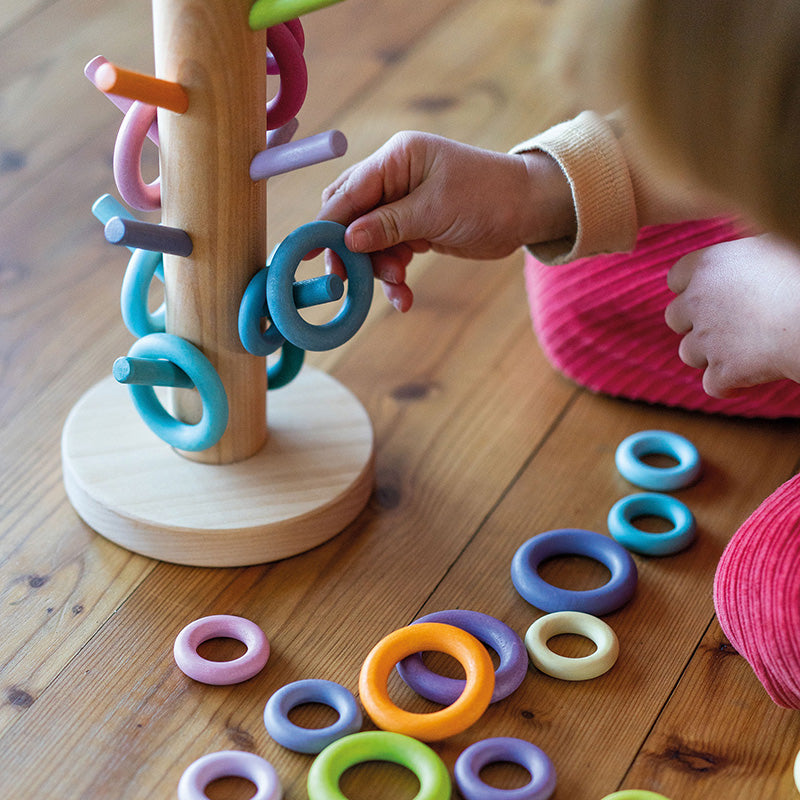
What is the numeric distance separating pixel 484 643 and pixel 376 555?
5.0 inches

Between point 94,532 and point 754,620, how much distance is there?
509 millimetres

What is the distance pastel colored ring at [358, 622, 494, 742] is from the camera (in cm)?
74

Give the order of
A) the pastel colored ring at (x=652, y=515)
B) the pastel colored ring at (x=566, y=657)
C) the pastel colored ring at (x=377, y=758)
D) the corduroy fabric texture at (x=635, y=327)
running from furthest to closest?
the corduroy fabric texture at (x=635, y=327), the pastel colored ring at (x=652, y=515), the pastel colored ring at (x=566, y=657), the pastel colored ring at (x=377, y=758)

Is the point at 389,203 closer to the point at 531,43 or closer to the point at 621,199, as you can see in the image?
the point at 621,199

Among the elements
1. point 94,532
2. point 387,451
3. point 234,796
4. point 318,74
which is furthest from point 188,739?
point 318,74

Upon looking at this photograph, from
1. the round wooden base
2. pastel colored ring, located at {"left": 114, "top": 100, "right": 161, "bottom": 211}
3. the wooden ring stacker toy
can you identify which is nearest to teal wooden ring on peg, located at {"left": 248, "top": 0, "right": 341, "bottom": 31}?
the wooden ring stacker toy

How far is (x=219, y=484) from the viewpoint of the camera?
91 centimetres

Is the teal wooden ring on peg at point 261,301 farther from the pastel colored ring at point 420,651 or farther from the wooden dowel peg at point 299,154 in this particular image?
the pastel colored ring at point 420,651

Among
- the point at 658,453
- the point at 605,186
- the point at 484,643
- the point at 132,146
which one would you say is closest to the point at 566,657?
the point at 484,643

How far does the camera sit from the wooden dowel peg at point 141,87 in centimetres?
71

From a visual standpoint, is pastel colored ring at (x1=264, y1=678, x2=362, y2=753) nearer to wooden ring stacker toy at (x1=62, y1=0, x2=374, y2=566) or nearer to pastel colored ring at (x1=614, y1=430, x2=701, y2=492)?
wooden ring stacker toy at (x1=62, y1=0, x2=374, y2=566)

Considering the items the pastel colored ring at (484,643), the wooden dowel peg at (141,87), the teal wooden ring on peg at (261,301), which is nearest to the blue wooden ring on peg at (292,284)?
the teal wooden ring on peg at (261,301)

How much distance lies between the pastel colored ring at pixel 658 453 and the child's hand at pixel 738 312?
3.4 inches

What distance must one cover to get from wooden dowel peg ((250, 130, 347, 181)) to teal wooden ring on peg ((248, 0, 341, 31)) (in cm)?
8
